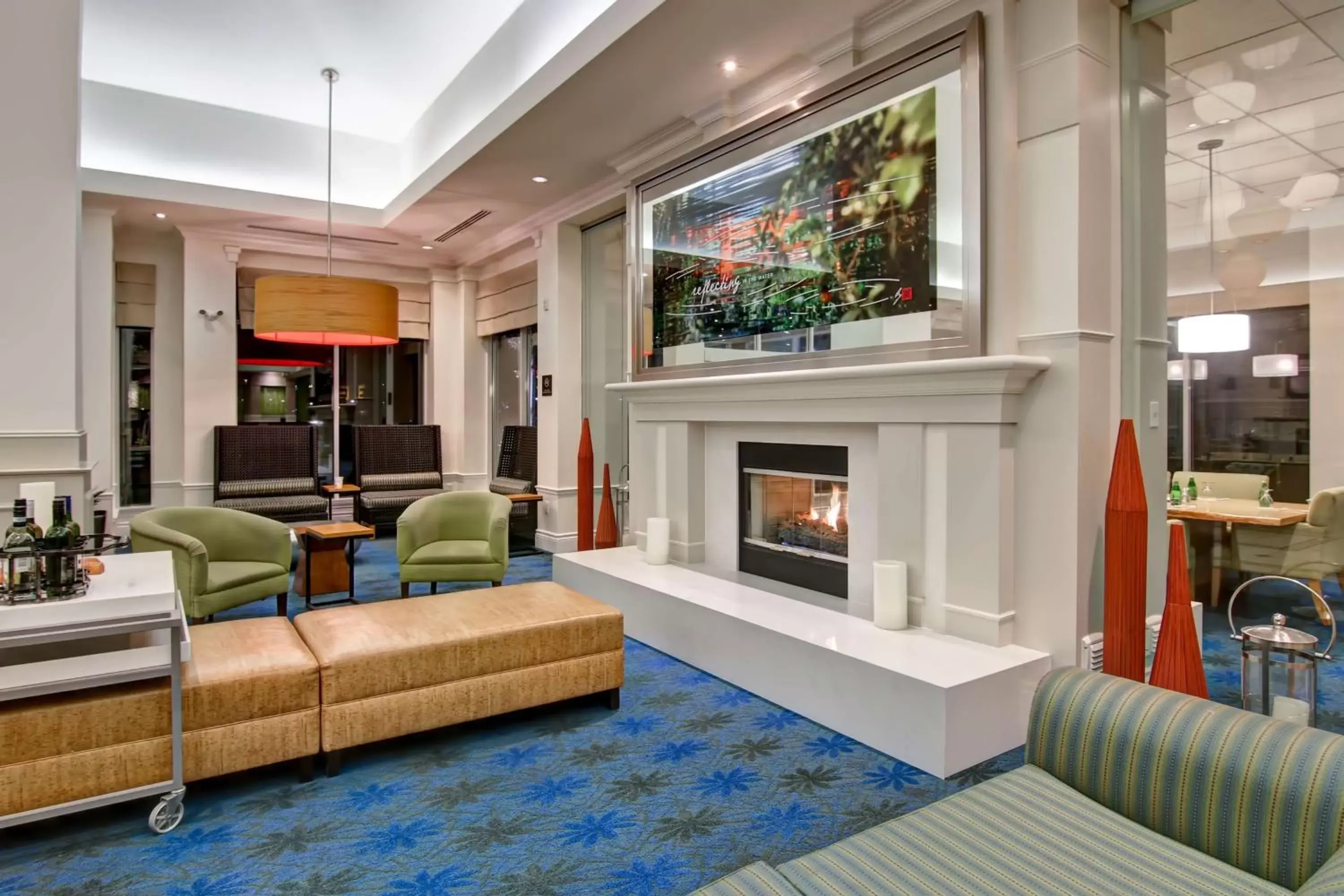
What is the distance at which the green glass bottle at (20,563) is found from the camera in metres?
2.06

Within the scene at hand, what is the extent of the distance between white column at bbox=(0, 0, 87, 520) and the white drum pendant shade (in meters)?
4.76

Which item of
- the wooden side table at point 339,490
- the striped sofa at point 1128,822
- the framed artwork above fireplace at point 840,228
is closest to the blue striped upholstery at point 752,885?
the striped sofa at point 1128,822

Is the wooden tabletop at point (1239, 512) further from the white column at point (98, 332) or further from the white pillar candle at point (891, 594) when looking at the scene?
the white column at point (98, 332)

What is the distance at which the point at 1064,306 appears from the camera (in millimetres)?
2746

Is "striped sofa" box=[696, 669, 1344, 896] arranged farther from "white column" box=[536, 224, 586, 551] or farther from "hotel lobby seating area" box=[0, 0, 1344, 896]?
"white column" box=[536, 224, 586, 551]

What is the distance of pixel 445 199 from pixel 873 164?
387 centimetres

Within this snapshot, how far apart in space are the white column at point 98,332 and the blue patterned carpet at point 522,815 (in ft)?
16.7

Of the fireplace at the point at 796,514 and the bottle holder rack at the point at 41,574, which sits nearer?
the bottle holder rack at the point at 41,574

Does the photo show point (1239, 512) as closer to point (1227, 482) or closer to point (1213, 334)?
point (1227, 482)

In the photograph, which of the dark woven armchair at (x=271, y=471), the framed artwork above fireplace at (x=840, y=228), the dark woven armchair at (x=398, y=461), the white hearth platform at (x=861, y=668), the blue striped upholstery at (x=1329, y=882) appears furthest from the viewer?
the dark woven armchair at (x=398, y=461)

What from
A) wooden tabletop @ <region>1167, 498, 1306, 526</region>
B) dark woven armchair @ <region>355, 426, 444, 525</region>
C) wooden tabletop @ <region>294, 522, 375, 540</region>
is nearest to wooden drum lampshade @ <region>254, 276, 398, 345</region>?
wooden tabletop @ <region>294, 522, 375, 540</region>

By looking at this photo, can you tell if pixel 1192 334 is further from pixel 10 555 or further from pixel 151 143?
pixel 151 143

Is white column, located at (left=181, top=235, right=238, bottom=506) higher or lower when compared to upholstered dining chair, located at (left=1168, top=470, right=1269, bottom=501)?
higher

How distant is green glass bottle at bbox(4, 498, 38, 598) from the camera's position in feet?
6.77
